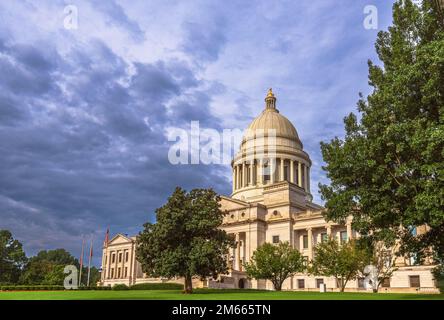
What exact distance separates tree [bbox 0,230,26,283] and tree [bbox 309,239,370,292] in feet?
239

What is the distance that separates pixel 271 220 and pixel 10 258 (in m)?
59.9

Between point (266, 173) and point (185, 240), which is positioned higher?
point (266, 173)

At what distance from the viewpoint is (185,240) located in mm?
41438

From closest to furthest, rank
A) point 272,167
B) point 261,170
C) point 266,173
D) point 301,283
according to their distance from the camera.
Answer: point 301,283 < point 272,167 < point 261,170 < point 266,173

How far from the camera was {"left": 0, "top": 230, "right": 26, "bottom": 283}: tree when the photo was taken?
92625 mm

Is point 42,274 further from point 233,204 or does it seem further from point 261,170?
point 261,170

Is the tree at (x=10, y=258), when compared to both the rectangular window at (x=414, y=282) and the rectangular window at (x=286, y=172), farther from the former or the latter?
the rectangular window at (x=414, y=282)

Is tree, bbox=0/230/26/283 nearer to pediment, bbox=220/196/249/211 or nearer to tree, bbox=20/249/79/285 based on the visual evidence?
tree, bbox=20/249/79/285

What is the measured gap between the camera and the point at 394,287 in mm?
58719

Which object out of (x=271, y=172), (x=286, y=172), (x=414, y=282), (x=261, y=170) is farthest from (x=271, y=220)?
(x=414, y=282)

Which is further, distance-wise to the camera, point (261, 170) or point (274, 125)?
point (274, 125)

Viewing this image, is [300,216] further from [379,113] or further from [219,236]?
[379,113]

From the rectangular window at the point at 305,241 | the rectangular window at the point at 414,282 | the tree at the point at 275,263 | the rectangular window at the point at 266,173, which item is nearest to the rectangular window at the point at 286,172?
the rectangular window at the point at 266,173
